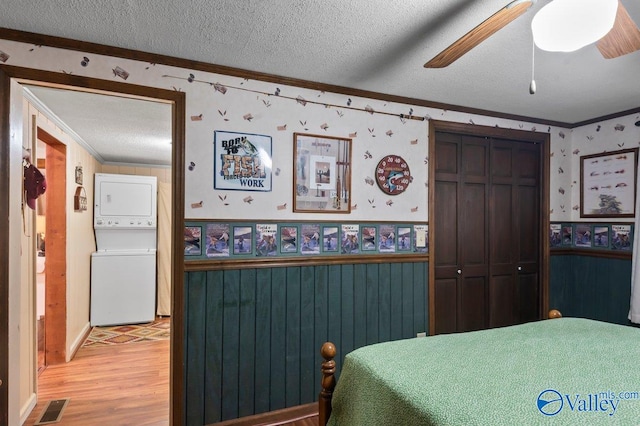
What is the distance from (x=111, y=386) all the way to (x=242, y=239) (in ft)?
6.08

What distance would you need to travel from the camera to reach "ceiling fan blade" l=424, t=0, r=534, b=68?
4.04ft

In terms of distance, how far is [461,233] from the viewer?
10.5 feet

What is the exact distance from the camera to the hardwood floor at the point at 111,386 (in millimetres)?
2553

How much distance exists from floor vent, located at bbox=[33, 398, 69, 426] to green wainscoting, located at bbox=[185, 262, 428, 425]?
1.08 m

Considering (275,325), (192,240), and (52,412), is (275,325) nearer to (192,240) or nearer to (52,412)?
(192,240)

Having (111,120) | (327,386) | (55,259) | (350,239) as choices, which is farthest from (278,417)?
(111,120)

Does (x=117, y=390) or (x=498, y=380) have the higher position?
(x=498, y=380)

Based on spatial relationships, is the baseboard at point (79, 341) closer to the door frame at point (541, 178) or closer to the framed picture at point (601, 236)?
the door frame at point (541, 178)

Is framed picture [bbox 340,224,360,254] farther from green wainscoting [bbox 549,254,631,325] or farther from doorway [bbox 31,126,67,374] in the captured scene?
doorway [bbox 31,126,67,374]

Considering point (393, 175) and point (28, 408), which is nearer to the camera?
point (28, 408)

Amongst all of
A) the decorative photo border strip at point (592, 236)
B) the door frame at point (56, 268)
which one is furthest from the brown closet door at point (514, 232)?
the door frame at point (56, 268)

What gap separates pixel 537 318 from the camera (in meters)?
3.48

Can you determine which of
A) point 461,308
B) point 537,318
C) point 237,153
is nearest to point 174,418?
point 237,153

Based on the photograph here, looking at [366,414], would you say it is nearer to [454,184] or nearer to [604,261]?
[454,184]
